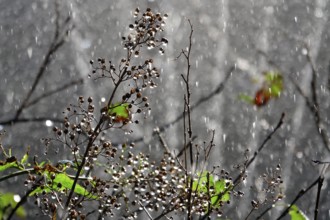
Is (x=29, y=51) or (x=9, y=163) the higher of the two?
(x=29, y=51)

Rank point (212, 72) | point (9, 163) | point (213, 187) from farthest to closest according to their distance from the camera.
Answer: point (212, 72), point (213, 187), point (9, 163)

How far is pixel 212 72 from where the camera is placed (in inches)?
472

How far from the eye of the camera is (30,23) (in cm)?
1168

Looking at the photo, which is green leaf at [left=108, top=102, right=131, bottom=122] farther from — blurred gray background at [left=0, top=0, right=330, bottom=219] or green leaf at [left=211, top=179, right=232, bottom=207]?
blurred gray background at [left=0, top=0, right=330, bottom=219]

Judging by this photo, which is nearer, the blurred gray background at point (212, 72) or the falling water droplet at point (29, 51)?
the blurred gray background at point (212, 72)

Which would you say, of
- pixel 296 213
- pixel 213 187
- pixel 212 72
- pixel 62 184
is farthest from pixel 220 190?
pixel 212 72

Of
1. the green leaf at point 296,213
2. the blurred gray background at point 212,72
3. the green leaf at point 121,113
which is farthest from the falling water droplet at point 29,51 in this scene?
the green leaf at point 296,213

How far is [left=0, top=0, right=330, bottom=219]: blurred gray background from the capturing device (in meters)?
9.12

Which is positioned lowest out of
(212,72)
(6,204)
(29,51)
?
(6,204)

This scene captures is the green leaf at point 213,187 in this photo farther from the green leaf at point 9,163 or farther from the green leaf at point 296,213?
the green leaf at point 9,163

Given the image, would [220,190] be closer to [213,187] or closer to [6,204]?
[213,187]

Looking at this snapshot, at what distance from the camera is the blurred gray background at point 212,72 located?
912 centimetres

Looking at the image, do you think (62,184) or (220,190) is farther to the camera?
(220,190)

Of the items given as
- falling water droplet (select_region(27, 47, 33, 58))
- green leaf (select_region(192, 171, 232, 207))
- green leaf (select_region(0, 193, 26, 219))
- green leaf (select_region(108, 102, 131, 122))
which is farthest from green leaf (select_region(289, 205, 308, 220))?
falling water droplet (select_region(27, 47, 33, 58))
